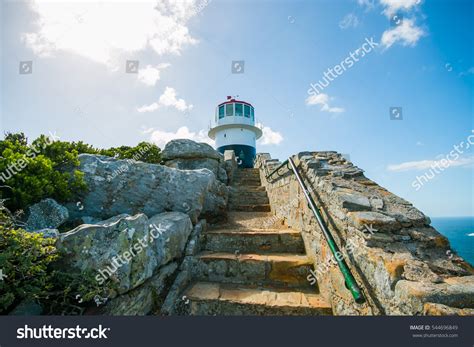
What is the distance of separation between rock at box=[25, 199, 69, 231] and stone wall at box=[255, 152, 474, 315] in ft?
11.1

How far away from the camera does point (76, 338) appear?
1903 mm

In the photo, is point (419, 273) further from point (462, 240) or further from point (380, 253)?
point (462, 240)

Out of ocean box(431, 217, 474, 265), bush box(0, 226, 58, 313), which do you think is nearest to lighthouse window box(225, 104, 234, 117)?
ocean box(431, 217, 474, 265)

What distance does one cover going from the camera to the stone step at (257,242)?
3617 millimetres

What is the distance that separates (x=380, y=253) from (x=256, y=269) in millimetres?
1637

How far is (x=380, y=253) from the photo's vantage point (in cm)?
198

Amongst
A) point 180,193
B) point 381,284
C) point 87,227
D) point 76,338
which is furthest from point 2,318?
point 381,284

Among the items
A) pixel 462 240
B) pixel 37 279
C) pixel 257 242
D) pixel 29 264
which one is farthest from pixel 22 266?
pixel 462 240

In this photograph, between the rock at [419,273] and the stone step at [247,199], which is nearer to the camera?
the rock at [419,273]

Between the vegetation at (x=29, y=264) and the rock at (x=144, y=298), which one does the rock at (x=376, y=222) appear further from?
the vegetation at (x=29, y=264)

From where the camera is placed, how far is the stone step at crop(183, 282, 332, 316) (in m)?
2.46

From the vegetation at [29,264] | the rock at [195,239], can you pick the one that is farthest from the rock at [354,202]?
the vegetation at [29,264]

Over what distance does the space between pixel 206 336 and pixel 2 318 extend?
1.66 meters

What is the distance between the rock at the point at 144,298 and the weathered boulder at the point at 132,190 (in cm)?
119
